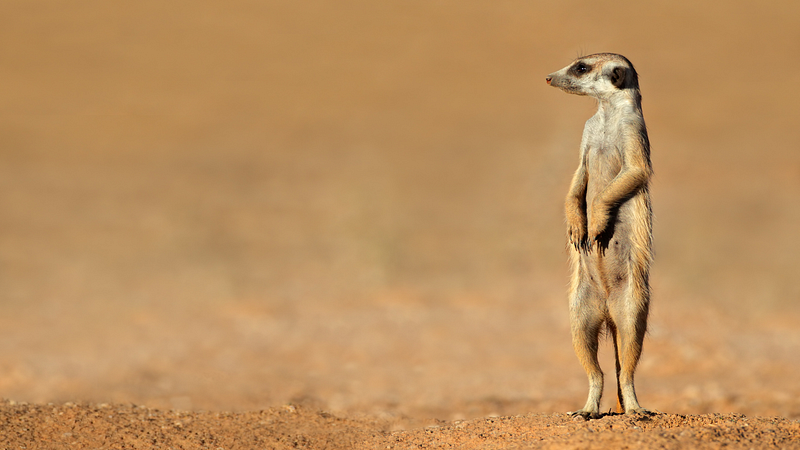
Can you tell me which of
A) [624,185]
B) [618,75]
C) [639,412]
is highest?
[618,75]

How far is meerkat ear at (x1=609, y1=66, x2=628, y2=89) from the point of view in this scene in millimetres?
5051

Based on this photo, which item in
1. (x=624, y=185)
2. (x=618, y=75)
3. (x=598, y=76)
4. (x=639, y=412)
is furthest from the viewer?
(x=598, y=76)

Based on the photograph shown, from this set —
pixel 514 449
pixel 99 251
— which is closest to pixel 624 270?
pixel 514 449

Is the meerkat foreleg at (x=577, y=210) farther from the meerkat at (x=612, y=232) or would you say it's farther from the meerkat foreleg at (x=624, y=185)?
the meerkat foreleg at (x=624, y=185)

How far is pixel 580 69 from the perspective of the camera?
523 centimetres

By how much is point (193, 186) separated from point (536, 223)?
1215 centimetres

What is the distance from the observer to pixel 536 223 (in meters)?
16.4

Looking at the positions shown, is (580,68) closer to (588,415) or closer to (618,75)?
(618,75)

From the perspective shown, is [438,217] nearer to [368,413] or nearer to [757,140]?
[757,140]

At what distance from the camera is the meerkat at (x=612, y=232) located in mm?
4922

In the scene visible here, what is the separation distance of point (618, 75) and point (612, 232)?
102cm

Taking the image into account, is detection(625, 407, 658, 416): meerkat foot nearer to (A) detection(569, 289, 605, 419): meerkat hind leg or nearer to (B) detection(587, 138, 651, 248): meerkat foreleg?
(A) detection(569, 289, 605, 419): meerkat hind leg

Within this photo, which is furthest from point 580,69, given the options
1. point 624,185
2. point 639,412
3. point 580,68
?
→ point 639,412

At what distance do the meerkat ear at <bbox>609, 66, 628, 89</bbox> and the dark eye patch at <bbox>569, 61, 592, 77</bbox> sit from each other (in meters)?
0.18
